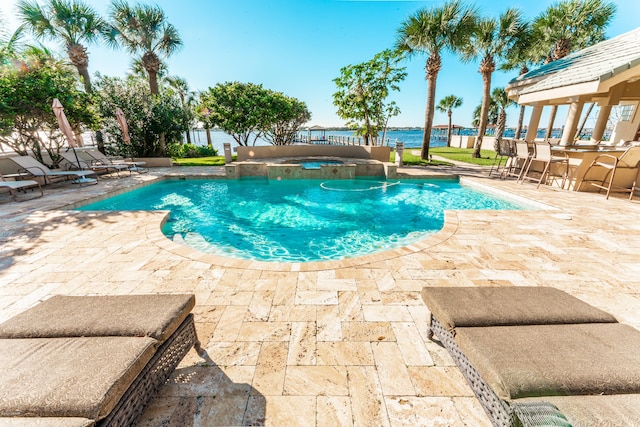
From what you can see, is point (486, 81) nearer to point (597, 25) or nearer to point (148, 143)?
point (597, 25)

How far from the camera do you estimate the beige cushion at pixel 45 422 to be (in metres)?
1.15

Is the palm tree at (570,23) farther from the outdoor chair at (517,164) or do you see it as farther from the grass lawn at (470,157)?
the outdoor chair at (517,164)

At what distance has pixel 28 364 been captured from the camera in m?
1.47

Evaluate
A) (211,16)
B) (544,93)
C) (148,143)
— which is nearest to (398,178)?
(544,93)

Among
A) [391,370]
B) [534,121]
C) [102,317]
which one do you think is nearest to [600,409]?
[391,370]

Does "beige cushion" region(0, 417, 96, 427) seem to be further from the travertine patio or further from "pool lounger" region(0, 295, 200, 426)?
the travertine patio

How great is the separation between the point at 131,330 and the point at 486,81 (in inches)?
842

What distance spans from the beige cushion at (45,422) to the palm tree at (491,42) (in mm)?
19892

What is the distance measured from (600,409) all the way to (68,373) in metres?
2.82

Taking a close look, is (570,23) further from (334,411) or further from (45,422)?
(45,422)

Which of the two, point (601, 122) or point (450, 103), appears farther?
point (450, 103)

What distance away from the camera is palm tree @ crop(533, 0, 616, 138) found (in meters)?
14.8

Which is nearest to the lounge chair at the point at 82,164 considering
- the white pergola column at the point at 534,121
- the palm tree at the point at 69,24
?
the palm tree at the point at 69,24

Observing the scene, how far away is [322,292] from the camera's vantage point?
10.8 feet
